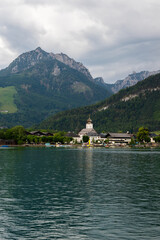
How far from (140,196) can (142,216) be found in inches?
485

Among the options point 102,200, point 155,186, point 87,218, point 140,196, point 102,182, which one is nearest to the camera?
point 87,218

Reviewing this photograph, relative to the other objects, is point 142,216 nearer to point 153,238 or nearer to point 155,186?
point 153,238

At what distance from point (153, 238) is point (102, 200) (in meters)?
17.1

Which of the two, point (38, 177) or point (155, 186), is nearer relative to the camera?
point (155, 186)

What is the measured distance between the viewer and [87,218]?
120 feet

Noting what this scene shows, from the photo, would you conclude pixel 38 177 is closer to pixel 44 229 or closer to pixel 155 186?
pixel 155 186

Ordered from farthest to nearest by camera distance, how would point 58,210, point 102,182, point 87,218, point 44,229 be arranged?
point 102,182 → point 58,210 → point 87,218 → point 44,229

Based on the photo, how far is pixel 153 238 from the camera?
2978cm

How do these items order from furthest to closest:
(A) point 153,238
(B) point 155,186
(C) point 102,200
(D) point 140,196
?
(B) point 155,186 < (D) point 140,196 < (C) point 102,200 < (A) point 153,238

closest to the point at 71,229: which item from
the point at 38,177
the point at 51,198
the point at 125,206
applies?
the point at 125,206

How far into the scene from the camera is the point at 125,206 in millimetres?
42688

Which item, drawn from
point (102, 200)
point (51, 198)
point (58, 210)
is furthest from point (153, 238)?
point (51, 198)

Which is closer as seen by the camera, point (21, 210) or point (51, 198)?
point (21, 210)

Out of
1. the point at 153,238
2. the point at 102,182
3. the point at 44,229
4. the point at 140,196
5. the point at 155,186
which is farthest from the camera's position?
the point at 102,182
